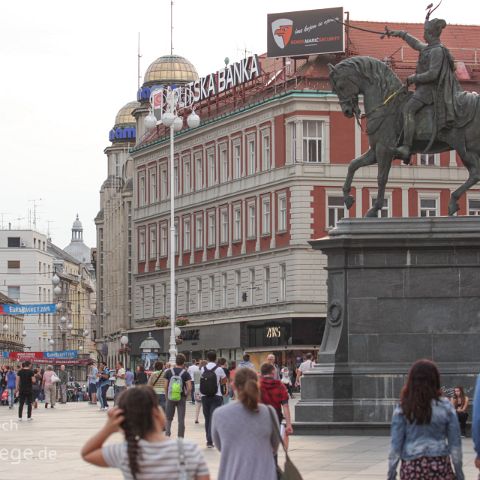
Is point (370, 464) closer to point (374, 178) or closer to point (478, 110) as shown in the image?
point (478, 110)

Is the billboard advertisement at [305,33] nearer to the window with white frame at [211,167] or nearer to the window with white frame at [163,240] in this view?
the window with white frame at [211,167]

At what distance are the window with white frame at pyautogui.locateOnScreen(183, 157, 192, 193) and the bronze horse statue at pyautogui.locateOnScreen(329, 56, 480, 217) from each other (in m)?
65.6

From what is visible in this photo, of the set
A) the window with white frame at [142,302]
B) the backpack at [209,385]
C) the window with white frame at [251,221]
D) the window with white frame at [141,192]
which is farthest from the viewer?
the window with white frame at [142,302]

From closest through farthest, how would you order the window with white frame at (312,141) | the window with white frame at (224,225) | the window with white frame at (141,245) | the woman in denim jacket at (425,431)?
the woman in denim jacket at (425,431) → the window with white frame at (312,141) → the window with white frame at (224,225) → the window with white frame at (141,245)

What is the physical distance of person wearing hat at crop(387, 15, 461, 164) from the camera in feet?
105

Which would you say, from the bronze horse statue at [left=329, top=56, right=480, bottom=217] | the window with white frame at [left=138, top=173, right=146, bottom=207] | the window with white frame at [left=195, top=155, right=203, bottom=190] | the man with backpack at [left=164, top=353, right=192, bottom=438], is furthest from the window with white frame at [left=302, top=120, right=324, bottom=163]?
the man with backpack at [left=164, top=353, right=192, bottom=438]

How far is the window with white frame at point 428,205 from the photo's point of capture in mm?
86438

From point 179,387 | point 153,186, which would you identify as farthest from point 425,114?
point 153,186

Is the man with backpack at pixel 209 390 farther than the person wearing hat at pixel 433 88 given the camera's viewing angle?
No

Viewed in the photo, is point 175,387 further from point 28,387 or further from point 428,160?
point 428,160

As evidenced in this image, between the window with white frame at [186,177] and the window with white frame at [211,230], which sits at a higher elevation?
the window with white frame at [186,177]

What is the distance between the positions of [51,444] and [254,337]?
187ft

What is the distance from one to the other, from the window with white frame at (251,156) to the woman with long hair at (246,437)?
75339 mm

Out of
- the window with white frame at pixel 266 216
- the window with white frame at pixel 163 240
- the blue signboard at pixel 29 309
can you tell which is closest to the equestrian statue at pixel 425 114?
the blue signboard at pixel 29 309
